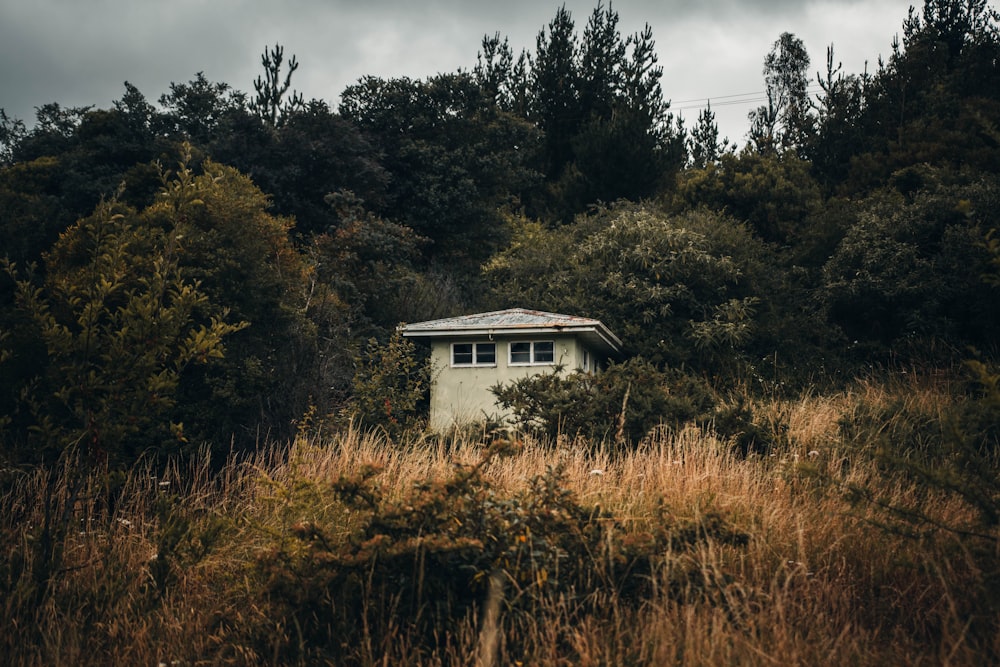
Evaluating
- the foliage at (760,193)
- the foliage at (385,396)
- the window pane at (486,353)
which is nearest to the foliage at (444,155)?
the foliage at (760,193)

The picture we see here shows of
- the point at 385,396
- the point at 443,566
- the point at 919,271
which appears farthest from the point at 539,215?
the point at 443,566

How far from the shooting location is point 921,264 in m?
18.9

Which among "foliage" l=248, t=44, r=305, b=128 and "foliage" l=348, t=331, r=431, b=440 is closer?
"foliage" l=348, t=331, r=431, b=440

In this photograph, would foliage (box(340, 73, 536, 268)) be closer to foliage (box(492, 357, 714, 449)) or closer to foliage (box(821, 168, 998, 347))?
foliage (box(821, 168, 998, 347))

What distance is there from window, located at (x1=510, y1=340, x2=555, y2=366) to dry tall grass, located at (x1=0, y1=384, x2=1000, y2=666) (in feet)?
35.7

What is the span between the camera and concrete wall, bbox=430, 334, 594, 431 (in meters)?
17.6

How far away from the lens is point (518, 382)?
12.3 m

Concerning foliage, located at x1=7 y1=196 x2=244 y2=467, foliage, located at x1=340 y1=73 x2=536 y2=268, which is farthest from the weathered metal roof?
foliage, located at x1=7 y1=196 x2=244 y2=467

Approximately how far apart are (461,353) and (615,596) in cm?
1403

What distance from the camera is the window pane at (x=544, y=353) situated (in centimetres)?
1764

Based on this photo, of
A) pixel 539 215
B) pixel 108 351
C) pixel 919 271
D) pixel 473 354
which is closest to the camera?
pixel 108 351

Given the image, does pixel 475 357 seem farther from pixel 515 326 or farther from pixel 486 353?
pixel 515 326

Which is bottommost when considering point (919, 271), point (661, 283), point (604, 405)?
point (604, 405)

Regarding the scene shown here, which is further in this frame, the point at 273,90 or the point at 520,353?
the point at 273,90
